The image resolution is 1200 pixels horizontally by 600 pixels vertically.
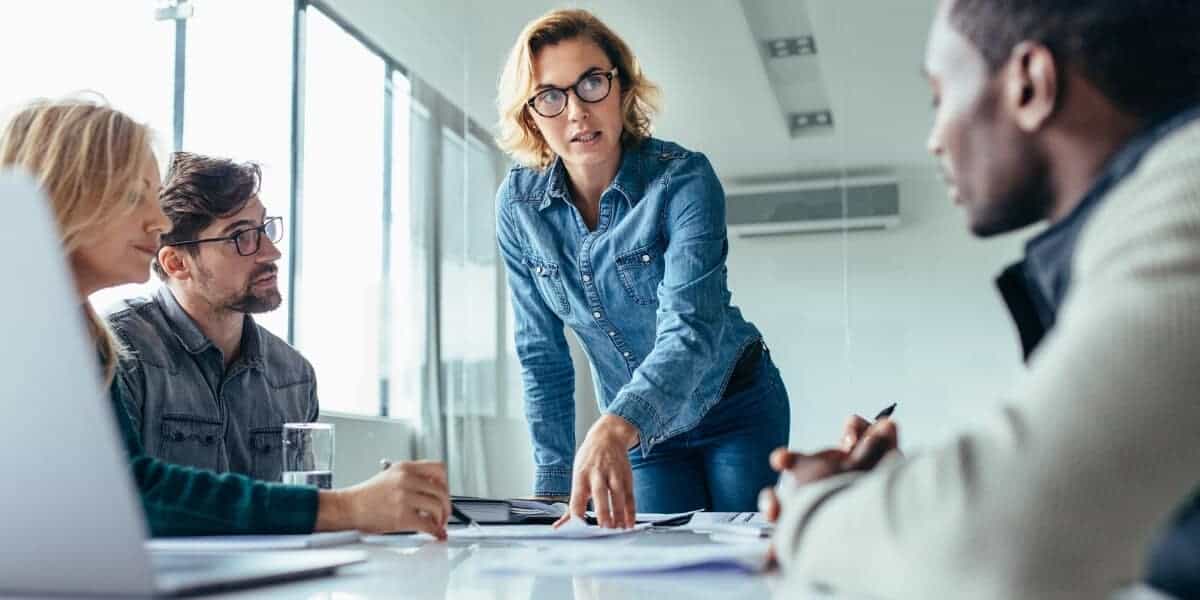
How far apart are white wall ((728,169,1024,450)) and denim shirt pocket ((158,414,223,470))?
2.71 metres

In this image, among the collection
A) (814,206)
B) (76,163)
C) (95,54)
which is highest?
(95,54)

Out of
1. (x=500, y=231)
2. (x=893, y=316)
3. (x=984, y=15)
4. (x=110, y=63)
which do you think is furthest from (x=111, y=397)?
(x=893, y=316)

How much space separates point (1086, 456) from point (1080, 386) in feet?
0.10

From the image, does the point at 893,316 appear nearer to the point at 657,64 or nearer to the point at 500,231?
the point at 657,64

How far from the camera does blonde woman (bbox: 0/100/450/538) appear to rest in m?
1.21

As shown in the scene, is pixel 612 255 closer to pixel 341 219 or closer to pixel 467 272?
pixel 341 219

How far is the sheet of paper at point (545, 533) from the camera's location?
1201 mm

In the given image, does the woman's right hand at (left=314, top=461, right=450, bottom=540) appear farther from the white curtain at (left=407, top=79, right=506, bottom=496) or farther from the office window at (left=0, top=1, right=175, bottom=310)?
the white curtain at (left=407, top=79, right=506, bottom=496)

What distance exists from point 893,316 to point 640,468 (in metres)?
2.48

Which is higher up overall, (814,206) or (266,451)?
(814,206)

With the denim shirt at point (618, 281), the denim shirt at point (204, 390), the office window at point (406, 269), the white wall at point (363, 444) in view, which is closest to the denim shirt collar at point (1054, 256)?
the denim shirt at point (618, 281)

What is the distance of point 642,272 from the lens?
197 centimetres

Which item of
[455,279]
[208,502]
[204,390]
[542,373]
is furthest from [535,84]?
[455,279]

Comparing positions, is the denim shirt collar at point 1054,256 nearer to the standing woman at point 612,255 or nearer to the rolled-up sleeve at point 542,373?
the standing woman at point 612,255
